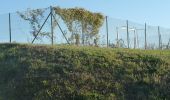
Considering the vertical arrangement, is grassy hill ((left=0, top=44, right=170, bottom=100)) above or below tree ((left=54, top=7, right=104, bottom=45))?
below

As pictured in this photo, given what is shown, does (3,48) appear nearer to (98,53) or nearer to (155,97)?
(98,53)

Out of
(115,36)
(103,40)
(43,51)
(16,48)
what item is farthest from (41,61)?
(115,36)

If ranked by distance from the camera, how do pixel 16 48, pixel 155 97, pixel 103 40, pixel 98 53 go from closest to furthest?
pixel 155 97, pixel 98 53, pixel 16 48, pixel 103 40

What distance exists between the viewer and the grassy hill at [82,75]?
47.2ft

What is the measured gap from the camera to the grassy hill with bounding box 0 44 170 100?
47.2 feet

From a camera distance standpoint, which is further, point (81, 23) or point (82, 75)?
point (81, 23)

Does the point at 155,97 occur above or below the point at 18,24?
below

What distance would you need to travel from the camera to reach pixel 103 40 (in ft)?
99.7

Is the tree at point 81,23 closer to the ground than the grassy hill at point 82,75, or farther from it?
farther from it

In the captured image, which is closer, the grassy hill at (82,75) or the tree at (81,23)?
the grassy hill at (82,75)

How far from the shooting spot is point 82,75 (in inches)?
599

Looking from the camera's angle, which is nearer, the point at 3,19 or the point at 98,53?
the point at 98,53

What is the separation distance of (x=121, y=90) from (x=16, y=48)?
5.33m

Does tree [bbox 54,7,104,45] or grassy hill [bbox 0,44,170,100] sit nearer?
grassy hill [bbox 0,44,170,100]
